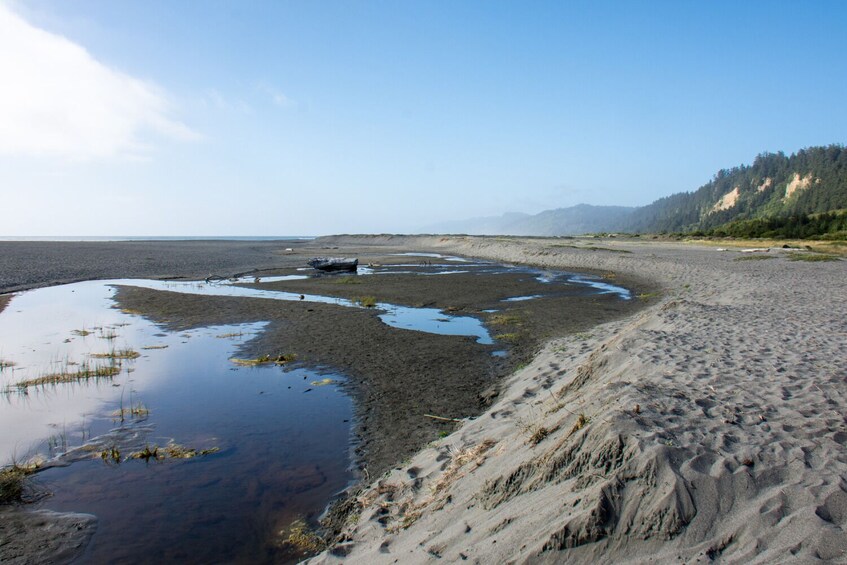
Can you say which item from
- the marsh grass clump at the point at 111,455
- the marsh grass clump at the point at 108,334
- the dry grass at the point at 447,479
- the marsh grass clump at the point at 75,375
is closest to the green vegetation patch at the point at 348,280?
the marsh grass clump at the point at 108,334

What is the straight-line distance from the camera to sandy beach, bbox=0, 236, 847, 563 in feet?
13.6

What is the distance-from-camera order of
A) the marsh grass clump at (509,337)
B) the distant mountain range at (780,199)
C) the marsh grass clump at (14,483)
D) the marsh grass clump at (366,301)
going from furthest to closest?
the distant mountain range at (780,199), the marsh grass clump at (366,301), the marsh grass clump at (509,337), the marsh grass clump at (14,483)

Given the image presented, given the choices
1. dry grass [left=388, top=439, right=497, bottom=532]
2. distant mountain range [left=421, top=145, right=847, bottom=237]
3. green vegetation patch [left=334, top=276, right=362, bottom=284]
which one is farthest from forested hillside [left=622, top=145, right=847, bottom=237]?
dry grass [left=388, top=439, right=497, bottom=532]

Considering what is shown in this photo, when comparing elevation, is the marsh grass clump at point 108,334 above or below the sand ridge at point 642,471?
below

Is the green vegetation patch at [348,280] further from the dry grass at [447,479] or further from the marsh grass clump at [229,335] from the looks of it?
the dry grass at [447,479]

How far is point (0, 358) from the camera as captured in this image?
1354cm

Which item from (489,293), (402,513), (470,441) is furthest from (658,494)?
(489,293)

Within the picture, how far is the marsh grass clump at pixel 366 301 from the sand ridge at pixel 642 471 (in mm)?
12603

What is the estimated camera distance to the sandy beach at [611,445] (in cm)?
414

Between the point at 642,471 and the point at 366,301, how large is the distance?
59.9 ft

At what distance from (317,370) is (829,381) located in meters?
9.67

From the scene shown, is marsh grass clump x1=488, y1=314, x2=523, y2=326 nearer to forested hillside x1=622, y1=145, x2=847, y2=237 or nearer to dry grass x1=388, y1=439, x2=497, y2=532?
dry grass x1=388, y1=439, x2=497, y2=532

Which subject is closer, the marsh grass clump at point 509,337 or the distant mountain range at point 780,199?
the marsh grass clump at point 509,337

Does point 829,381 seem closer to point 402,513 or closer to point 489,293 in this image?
point 402,513
